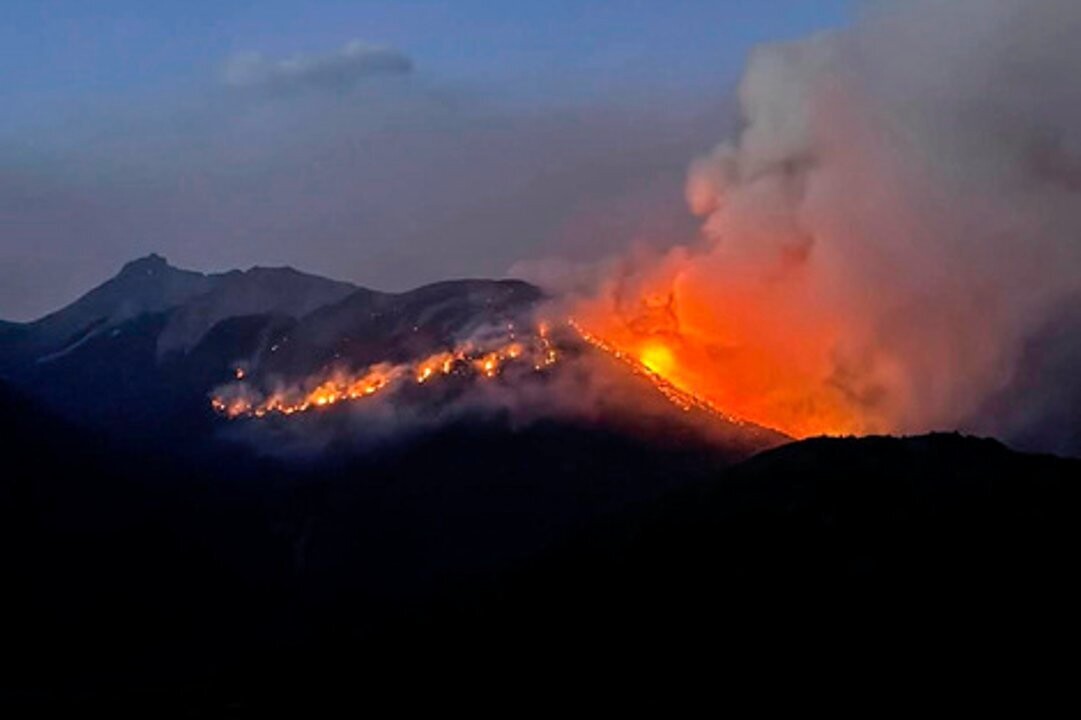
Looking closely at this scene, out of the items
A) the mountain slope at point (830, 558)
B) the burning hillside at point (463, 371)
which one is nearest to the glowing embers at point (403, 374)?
the burning hillside at point (463, 371)

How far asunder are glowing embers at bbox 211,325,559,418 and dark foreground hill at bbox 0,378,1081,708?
891 cm

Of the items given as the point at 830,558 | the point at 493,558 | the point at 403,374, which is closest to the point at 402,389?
the point at 403,374

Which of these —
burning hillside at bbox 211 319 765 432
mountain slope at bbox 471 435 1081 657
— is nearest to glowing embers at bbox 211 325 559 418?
burning hillside at bbox 211 319 765 432

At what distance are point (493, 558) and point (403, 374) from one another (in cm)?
3765

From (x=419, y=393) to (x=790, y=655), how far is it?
83.2m

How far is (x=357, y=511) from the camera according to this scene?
13675 cm

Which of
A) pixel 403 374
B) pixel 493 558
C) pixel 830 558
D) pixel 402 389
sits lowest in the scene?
pixel 830 558

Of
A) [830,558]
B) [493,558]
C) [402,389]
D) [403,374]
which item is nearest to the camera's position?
[830,558]

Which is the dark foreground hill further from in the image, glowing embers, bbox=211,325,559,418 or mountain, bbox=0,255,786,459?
glowing embers, bbox=211,325,559,418

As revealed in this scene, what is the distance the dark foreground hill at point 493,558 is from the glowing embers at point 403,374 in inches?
351

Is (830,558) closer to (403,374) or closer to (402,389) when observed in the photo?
(402,389)

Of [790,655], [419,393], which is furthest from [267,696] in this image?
[419,393]

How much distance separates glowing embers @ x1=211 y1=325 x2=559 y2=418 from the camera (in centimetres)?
14688

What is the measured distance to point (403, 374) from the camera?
154 m
